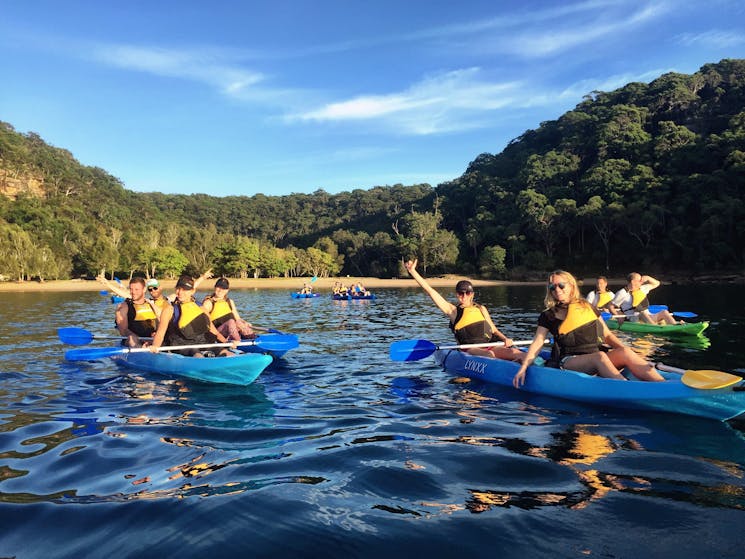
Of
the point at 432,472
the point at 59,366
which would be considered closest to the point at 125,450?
the point at 432,472

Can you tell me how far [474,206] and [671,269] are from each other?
3796cm

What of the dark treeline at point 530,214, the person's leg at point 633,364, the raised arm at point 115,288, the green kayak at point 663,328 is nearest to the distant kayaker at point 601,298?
the green kayak at point 663,328

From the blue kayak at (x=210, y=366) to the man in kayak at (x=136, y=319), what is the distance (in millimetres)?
1112

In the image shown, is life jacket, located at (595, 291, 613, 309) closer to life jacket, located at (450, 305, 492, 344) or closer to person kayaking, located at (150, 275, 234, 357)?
life jacket, located at (450, 305, 492, 344)

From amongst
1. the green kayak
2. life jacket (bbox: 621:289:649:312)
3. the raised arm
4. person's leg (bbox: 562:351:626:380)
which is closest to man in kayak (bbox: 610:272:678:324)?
life jacket (bbox: 621:289:649:312)

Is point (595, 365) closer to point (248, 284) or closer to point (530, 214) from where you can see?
point (248, 284)

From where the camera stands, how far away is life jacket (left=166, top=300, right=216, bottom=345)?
354 inches

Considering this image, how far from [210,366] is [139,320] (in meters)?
3.14

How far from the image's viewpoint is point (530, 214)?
68250 mm

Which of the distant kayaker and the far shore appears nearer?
the distant kayaker

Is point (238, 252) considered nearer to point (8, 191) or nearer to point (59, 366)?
point (8, 191)

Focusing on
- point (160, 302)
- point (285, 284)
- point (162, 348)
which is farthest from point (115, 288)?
point (285, 284)

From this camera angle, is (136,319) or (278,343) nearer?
(278,343)

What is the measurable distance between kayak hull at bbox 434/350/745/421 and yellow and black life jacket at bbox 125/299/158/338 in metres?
6.79
